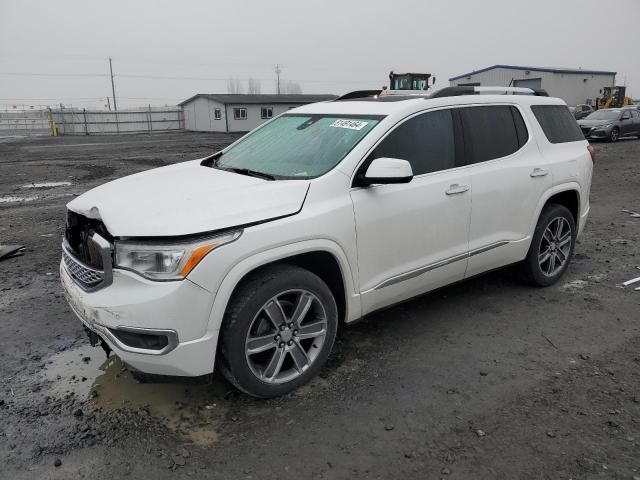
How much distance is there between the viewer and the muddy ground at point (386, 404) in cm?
266

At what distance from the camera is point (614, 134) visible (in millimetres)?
22109

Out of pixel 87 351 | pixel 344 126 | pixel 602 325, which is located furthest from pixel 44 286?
pixel 602 325

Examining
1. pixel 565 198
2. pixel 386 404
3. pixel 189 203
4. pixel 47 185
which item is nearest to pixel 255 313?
pixel 189 203

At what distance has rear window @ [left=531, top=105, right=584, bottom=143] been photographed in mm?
4797

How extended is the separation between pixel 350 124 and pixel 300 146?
409 millimetres

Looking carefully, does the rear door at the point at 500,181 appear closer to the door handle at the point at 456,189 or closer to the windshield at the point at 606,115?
the door handle at the point at 456,189

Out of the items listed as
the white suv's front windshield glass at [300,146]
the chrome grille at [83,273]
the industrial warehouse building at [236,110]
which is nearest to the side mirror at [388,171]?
the white suv's front windshield glass at [300,146]

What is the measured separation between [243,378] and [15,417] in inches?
56.0

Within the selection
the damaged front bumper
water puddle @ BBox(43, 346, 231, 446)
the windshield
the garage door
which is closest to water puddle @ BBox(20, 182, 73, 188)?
water puddle @ BBox(43, 346, 231, 446)

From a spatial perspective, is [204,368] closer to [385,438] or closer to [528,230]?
[385,438]

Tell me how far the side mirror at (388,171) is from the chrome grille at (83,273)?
174 cm

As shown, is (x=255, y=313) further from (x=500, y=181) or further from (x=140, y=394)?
(x=500, y=181)

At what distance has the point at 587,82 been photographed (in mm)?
50625

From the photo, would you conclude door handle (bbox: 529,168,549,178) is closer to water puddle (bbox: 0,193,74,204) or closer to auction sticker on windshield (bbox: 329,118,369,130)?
auction sticker on windshield (bbox: 329,118,369,130)
